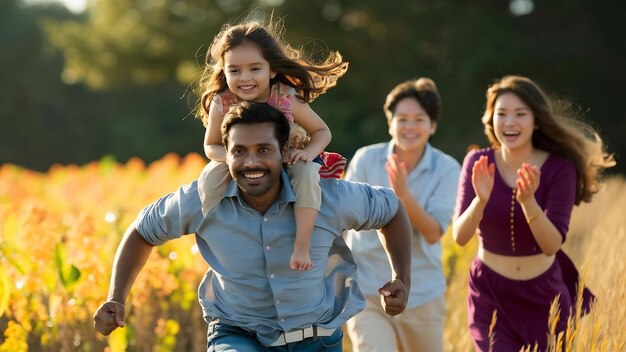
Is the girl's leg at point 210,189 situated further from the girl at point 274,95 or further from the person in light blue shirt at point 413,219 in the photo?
the person in light blue shirt at point 413,219

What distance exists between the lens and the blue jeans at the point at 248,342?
3631 mm

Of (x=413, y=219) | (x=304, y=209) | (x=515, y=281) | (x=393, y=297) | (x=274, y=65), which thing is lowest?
(x=393, y=297)

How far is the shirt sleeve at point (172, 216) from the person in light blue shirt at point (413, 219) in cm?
175

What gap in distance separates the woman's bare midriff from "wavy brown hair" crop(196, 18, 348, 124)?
136 cm

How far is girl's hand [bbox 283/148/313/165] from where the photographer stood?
12.4ft

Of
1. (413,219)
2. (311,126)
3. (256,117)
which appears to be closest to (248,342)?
(256,117)

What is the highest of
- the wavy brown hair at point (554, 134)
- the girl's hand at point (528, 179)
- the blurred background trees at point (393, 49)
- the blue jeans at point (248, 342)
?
the blurred background trees at point (393, 49)

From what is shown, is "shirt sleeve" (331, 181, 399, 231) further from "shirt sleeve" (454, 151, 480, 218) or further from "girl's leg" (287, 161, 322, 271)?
"shirt sleeve" (454, 151, 480, 218)

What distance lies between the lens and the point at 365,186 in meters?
3.86

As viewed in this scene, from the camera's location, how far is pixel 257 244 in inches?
143

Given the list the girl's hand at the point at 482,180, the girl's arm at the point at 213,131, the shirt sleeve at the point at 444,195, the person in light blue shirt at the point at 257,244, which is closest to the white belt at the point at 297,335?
the person in light blue shirt at the point at 257,244

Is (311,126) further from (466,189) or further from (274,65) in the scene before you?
(466,189)

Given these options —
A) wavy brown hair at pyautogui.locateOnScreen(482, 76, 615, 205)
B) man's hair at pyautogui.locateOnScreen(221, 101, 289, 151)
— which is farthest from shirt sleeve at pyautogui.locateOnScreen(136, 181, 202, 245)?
wavy brown hair at pyautogui.locateOnScreen(482, 76, 615, 205)

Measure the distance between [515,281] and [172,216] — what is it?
6.43 ft
